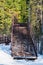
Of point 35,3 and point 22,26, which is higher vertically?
point 35,3

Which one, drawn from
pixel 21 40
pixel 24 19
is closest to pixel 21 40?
pixel 21 40

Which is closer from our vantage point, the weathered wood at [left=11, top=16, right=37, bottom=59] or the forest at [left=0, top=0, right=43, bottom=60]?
the weathered wood at [left=11, top=16, right=37, bottom=59]

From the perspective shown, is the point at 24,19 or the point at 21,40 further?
the point at 24,19

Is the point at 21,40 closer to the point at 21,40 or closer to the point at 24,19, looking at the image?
the point at 21,40

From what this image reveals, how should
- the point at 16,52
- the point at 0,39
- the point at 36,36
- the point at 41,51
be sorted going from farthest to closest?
the point at 0,39 → the point at 36,36 → the point at 41,51 → the point at 16,52

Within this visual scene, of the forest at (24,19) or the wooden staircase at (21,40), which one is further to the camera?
the forest at (24,19)

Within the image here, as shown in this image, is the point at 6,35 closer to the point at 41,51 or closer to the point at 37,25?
the point at 37,25

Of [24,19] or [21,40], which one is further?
[24,19]

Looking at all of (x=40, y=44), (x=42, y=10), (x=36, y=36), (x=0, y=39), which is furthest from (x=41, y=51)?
(x=0, y=39)

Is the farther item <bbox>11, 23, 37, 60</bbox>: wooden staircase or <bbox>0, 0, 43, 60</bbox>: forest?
<bbox>0, 0, 43, 60</bbox>: forest

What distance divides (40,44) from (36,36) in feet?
3.48

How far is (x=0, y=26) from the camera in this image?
20.9 metres

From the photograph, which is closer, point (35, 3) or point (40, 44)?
point (40, 44)

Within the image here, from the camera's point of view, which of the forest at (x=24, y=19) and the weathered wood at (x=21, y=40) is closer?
the weathered wood at (x=21, y=40)
